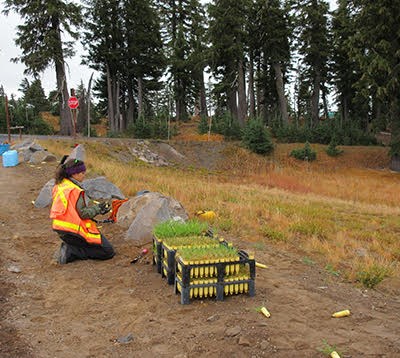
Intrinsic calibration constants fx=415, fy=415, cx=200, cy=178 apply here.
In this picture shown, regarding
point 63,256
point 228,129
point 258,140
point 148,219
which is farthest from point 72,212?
point 228,129

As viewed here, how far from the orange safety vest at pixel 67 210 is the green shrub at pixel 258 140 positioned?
84.6 ft

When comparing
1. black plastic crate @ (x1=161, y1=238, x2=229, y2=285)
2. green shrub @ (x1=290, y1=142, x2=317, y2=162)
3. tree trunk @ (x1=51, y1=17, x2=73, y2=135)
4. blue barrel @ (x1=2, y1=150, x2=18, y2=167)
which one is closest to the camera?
black plastic crate @ (x1=161, y1=238, x2=229, y2=285)

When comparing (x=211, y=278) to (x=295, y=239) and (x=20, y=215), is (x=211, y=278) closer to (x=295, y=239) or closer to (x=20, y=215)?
(x=295, y=239)

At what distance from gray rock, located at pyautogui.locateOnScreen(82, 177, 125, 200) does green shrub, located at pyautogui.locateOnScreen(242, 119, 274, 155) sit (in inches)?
850

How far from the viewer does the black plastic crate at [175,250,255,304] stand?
454 centimetres

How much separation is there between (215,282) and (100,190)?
6336 millimetres

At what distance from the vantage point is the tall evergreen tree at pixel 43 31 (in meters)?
29.0

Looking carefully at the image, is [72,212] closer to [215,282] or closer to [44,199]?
[215,282]

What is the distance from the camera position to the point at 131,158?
26031 millimetres

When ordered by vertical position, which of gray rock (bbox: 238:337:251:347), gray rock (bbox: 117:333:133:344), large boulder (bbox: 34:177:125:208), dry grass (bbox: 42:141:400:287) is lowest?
dry grass (bbox: 42:141:400:287)

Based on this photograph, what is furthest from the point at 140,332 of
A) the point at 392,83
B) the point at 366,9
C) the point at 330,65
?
the point at 330,65

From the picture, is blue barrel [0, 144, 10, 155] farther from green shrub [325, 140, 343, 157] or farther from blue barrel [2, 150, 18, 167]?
green shrub [325, 140, 343, 157]

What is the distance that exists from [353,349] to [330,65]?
4491 centimetres

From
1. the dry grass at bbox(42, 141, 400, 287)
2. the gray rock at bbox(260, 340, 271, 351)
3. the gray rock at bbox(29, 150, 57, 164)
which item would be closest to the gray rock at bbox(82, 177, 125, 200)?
the dry grass at bbox(42, 141, 400, 287)
